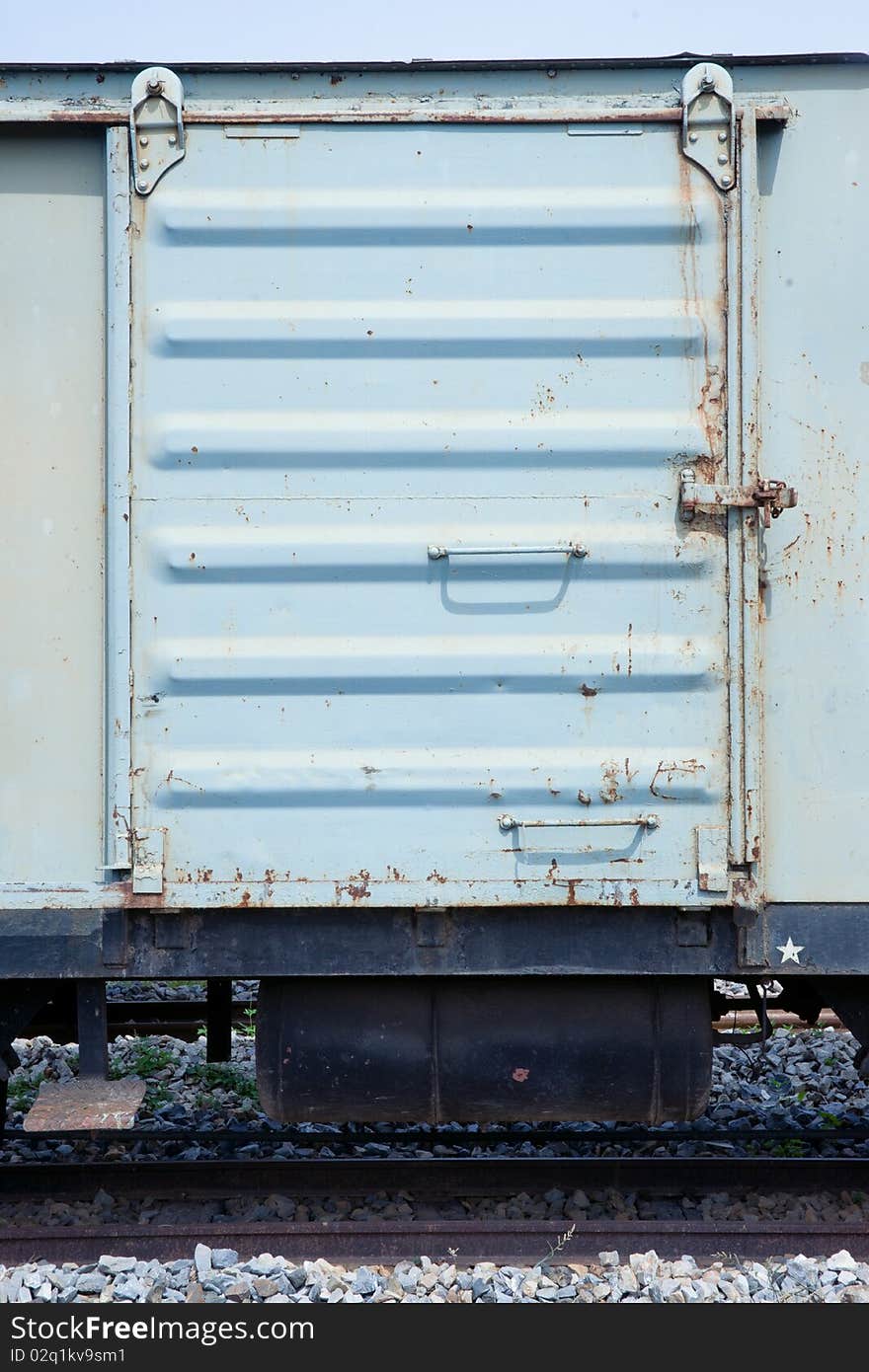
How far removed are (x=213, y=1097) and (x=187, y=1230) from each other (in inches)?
44.7

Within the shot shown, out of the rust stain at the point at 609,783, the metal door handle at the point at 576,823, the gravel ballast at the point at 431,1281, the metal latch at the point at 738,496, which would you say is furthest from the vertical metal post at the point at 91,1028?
the metal latch at the point at 738,496

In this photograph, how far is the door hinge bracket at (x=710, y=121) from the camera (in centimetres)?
317

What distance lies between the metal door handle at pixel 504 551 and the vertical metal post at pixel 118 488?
90 centimetres

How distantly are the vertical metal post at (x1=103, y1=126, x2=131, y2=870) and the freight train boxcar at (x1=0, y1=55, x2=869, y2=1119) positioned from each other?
1 cm

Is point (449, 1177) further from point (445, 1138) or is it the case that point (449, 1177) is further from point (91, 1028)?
point (91, 1028)

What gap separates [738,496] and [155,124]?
2.01 m

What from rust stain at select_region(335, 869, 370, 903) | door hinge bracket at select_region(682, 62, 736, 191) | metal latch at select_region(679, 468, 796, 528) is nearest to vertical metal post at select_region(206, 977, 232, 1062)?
rust stain at select_region(335, 869, 370, 903)

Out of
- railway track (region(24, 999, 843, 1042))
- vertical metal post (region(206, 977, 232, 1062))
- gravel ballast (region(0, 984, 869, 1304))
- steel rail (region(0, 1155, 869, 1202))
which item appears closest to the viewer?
gravel ballast (region(0, 984, 869, 1304))

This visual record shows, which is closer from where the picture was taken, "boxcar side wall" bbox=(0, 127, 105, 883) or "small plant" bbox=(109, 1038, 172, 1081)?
"boxcar side wall" bbox=(0, 127, 105, 883)

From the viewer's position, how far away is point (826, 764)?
324cm

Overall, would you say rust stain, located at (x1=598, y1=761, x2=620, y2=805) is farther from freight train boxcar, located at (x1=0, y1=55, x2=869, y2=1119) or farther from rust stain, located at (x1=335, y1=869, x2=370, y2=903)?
rust stain, located at (x1=335, y1=869, x2=370, y2=903)

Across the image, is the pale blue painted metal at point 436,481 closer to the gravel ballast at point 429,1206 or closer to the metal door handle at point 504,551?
the metal door handle at point 504,551

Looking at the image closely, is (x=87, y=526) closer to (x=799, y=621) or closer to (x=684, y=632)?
(x=684, y=632)

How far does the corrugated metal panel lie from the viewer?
10.5 ft
